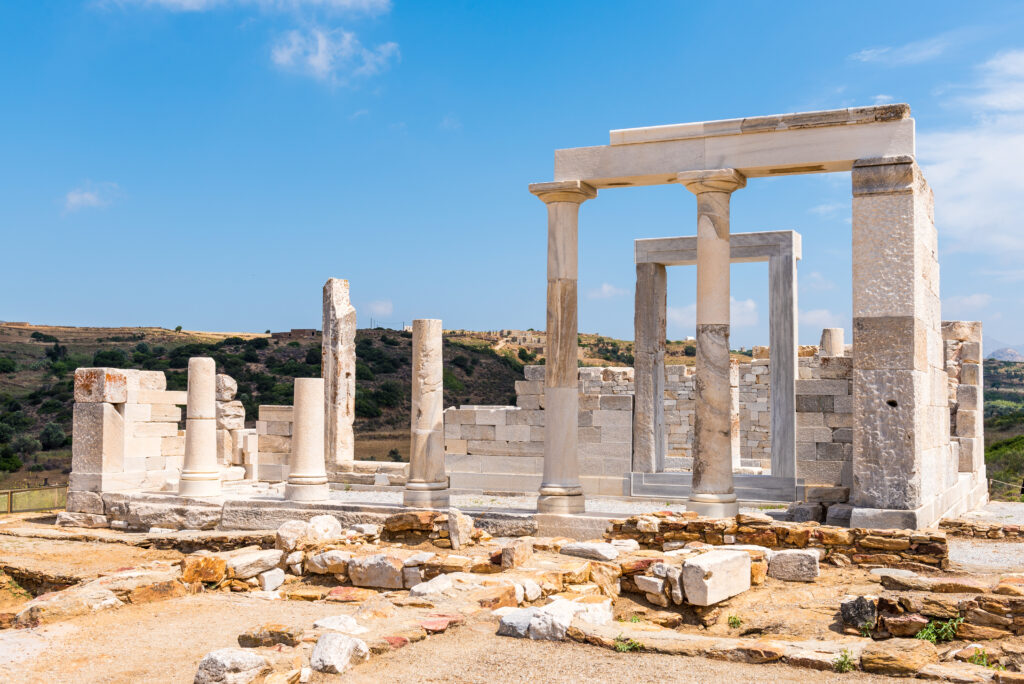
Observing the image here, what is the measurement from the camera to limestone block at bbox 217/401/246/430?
2050 cm

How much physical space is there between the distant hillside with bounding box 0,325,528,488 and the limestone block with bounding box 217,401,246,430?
38.4ft

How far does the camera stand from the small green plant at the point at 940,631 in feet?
25.7

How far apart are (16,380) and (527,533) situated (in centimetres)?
4013

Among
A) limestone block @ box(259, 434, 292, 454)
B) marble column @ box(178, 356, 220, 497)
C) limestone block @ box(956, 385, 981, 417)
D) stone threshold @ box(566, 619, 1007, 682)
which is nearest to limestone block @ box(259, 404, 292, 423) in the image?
limestone block @ box(259, 434, 292, 454)

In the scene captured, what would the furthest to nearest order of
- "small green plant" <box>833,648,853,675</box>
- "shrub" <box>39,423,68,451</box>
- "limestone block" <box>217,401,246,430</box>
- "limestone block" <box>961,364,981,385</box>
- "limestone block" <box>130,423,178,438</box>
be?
1. "shrub" <box>39,423,68,451</box>
2. "limestone block" <box>217,401,246,430</box>
3. "limestone block" <box>130,423,178,438</box>
4. "limestone block" <box>961,364,981,385</box>
5. "small green plant" <box>833,648,853,675</box>

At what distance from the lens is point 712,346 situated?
41.2 ft

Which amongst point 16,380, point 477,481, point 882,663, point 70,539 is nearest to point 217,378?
point 70,539

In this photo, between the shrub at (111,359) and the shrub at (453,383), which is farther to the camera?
the shrub at (453,383)

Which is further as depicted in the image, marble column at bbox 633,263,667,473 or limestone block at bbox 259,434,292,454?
limestone block at bbox 259,434,292,454

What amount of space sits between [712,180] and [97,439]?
12.3 meters

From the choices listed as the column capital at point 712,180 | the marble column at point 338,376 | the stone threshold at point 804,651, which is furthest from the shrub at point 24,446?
the stone threshold at point 804,651

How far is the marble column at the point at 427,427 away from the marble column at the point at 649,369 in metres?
5.38

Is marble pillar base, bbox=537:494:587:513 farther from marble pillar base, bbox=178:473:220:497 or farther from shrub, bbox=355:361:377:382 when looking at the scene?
shrub, bbox=355:361:377:382

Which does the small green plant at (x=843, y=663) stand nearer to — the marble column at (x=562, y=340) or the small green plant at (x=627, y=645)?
the small green plant at (x=627, y=645)
